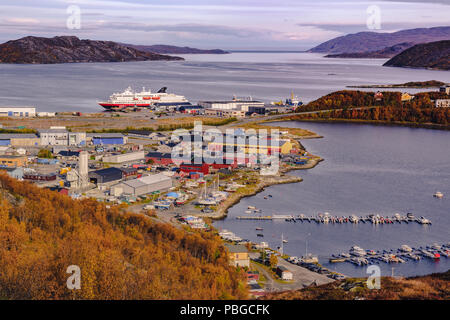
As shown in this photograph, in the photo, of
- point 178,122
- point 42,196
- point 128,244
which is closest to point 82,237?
point 128,244

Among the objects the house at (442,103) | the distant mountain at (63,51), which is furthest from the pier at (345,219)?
the distant mountain at (63,51)

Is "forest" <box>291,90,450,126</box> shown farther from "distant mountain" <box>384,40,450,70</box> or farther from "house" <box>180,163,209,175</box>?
"distant mountain" <box>384,40,450,70</box>

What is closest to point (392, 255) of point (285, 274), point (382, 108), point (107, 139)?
point (285, 274)

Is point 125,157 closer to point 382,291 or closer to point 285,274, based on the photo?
point 285,274

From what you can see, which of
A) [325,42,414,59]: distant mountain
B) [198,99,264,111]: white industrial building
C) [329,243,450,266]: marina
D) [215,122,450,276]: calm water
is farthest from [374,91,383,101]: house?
[325,42,414,59]: distant mountain

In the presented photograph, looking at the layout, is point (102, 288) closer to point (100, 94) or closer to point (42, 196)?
point (42, 196)

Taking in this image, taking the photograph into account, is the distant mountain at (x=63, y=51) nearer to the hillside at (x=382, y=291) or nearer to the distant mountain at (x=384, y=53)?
the distant mountain at (x=384, y=53)
